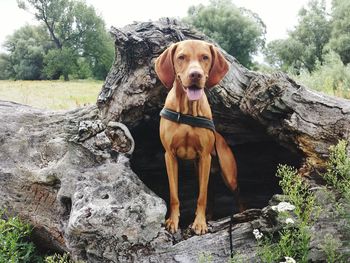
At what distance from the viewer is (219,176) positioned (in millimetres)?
5086

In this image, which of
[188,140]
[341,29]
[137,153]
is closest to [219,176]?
[137,153]

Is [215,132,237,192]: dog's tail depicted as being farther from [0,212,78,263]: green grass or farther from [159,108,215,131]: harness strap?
[0,212,78,263]: green grass

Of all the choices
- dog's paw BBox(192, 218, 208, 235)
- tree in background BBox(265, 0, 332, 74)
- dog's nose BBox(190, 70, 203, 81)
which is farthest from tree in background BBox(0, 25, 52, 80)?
dog's nose BBox(190, 70, 203, 81)

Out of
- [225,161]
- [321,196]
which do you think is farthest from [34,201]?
[321,196]

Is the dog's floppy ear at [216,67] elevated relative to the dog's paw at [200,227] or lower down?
elevated

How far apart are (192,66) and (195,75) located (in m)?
0.13

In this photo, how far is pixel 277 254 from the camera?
3.22 m

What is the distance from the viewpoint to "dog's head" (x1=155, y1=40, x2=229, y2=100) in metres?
3.37

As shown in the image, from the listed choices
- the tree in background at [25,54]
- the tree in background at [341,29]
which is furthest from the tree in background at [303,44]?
the tree in background at [25,54]

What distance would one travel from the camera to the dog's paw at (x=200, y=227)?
3.62 metres

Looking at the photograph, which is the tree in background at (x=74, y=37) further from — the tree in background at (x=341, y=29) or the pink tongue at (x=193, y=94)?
the pink tongue at (x=193, y=94)

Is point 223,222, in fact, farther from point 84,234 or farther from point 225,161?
point 84,234

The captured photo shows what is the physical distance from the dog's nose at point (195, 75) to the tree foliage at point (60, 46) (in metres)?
22.5

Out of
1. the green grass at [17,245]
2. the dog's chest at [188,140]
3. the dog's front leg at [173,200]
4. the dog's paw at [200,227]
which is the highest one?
the dog's chest at [188,140]
